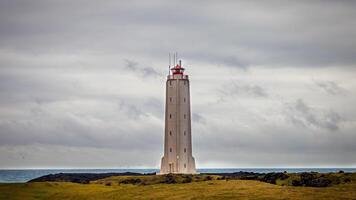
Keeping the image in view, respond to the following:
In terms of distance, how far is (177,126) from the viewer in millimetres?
96750

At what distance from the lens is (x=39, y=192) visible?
64625mm

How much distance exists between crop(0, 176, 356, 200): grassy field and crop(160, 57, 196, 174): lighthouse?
84.9 feet

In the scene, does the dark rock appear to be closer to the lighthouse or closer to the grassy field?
the grassy field

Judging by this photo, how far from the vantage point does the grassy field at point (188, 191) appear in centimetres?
5469

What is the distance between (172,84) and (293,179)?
1313 inches

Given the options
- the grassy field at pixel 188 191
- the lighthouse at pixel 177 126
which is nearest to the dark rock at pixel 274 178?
the grassy field at pixel 188 191

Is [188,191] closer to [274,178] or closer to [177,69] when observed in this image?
[274,178]

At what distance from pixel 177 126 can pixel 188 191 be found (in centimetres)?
3597

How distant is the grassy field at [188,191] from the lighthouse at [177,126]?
25.9 meters

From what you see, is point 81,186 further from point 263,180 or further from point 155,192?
point 263,180

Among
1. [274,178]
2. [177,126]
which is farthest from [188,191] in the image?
[177,126]

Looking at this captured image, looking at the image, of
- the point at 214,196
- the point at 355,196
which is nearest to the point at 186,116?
the point at 214,196

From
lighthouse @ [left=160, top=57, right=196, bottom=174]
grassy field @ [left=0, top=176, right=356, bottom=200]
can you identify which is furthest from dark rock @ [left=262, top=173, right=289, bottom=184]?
lighthouse @ [left=160, top=57, right=196, bottom=174]

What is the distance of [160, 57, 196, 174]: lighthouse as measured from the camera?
96562 millimetres
